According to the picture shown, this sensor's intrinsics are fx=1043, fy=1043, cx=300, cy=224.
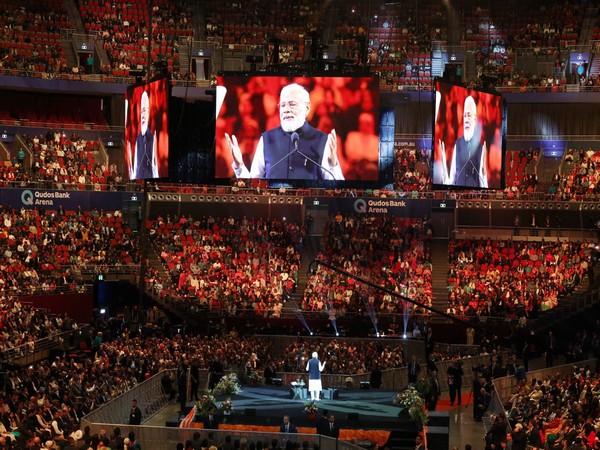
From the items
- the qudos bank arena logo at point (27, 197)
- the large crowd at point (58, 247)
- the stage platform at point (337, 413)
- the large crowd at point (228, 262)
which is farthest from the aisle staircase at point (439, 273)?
the qudos bank arena logo at point (27, 197)

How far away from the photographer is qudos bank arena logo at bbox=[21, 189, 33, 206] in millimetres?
42781

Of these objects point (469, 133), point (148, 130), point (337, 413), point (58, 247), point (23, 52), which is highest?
point (23, 52)

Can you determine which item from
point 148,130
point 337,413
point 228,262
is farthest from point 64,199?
point 337,413

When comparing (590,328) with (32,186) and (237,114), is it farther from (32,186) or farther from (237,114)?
(32,186)

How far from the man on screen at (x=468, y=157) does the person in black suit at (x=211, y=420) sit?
437 inches

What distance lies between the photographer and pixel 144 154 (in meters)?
34.4

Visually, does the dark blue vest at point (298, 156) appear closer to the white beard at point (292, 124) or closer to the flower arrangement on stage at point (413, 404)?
the white beard at point (292, 124)

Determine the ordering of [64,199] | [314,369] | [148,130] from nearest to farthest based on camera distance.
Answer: [314,369], [148,130], [64,199]

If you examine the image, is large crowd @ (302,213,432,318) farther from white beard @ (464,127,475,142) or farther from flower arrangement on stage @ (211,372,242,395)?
flower arrangement on stage @ (211,372,242,395)

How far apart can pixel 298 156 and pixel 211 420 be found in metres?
11.0

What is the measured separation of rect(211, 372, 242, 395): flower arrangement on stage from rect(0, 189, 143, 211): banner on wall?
18.4 meters

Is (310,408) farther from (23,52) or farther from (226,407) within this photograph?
(23,52)

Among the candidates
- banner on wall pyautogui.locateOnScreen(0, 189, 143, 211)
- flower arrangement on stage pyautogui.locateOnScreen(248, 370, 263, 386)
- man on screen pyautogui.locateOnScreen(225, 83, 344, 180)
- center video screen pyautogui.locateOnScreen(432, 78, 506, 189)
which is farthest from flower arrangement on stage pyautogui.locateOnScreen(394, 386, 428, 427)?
banner on wall pyautogui.locateOnScreen(0, 189, 143, 211)

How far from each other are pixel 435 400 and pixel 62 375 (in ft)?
32.9
